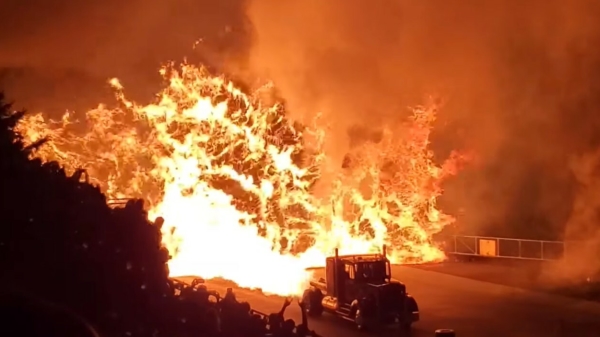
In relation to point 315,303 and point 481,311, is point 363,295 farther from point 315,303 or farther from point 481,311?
point 481,311

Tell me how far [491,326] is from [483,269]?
9.07m

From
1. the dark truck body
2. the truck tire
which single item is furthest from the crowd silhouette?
the truck tire

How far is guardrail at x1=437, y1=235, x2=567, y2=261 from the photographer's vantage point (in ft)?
91.9

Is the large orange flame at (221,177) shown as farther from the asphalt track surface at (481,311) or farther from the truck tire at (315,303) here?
the truck tire at (315,303)

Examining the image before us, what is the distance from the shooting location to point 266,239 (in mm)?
25891

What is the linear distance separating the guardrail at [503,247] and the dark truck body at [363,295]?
10.6m

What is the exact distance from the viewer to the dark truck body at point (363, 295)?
18.1 meters

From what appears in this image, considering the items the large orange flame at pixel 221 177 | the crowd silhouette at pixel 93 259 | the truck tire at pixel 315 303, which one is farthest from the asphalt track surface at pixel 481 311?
the crowd silhouette at pixel 93 259

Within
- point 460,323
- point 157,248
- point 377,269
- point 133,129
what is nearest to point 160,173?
point 133,129

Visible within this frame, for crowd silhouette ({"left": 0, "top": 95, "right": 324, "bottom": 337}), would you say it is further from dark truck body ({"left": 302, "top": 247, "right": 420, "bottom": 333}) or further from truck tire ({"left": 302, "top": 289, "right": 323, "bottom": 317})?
truck tire ({"left": 302, "top": 289, "right": 323, "bottom": 317})

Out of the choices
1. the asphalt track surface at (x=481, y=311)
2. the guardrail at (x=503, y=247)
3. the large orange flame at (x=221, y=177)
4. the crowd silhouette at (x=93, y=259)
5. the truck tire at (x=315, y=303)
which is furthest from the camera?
the guardrail at (x=503, y=247)

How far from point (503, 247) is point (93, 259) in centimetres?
2223

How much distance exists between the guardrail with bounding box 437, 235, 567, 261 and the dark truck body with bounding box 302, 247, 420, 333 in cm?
1061

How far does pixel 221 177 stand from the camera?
2683cm
